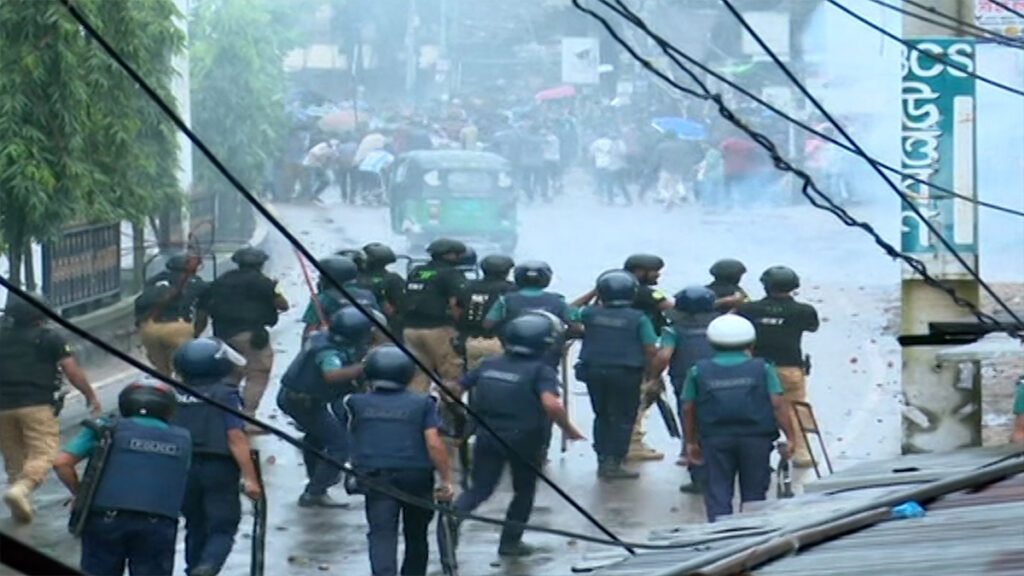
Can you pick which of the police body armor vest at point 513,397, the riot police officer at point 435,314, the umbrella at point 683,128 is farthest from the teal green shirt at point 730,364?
the umbrella at point 683,128

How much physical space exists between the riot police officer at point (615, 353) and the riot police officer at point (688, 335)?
4.0 inches

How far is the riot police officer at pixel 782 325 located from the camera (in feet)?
52.7

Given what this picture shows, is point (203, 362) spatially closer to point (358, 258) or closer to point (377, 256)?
point (377, 256)

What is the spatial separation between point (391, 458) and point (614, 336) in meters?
4.42

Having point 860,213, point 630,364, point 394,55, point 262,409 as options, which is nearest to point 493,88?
point 394,55

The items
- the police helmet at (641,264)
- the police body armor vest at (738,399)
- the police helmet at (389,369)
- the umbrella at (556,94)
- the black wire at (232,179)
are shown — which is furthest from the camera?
the umbrella at (556,94)

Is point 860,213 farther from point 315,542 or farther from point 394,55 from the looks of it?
point 315,542

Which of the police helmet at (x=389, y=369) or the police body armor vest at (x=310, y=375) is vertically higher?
the police helmet at (x=389, y=369)

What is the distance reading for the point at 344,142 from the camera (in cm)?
4528

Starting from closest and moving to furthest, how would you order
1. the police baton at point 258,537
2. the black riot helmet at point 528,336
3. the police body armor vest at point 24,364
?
1. the police baton at point 258,537
2. the black riot helmet at point 528,336
3. the police body armor vest at point 24,364

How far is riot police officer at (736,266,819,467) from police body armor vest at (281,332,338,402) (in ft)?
9.95

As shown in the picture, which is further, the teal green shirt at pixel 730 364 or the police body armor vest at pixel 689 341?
the police body armor vest at pixel 689 341

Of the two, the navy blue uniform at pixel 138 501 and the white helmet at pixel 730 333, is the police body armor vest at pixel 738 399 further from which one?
the navy blue uniform at pixel 138 501

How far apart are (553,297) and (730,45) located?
36.0 meters
